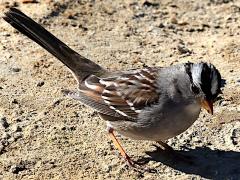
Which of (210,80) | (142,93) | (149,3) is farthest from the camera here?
(149,3)

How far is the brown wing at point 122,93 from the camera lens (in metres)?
7.07

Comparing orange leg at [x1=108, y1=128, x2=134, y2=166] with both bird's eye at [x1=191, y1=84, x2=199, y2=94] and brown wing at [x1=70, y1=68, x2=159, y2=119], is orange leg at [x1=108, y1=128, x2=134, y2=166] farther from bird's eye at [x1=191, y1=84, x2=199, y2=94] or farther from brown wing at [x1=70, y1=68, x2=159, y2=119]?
bird's eye at [x1=191, y1=84, x2=199, y2=94]

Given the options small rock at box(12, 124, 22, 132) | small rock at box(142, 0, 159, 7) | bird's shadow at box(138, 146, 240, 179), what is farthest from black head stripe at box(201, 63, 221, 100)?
small rock at box(142, 0, 159, 7)

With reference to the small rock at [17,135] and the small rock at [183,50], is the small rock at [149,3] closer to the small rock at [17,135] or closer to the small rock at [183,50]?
the small rock at [183,50]

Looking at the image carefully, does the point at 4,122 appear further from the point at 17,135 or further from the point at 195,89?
the point at 195,89

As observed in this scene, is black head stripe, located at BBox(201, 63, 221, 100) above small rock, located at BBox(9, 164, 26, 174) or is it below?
above

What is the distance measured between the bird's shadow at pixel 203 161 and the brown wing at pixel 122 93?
0.59 meters

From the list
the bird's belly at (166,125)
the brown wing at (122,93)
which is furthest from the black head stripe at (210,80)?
the brown wing at (122,93)

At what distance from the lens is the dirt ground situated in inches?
281

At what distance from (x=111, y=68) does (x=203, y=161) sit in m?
2.04

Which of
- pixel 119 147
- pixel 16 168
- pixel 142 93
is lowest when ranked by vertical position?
pixel 16 168

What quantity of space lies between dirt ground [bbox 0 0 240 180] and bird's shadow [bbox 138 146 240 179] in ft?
0.03

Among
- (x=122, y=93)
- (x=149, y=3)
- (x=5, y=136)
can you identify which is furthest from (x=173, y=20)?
(x=5, y=136)

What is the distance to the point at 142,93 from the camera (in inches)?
280
